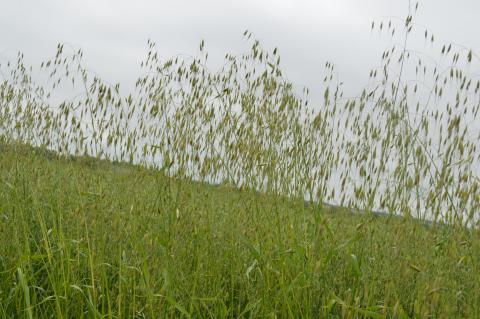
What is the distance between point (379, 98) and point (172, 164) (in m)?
1.09

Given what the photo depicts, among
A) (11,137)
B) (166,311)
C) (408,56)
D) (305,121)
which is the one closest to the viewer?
(166,311)

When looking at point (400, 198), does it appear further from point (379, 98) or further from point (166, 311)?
point (166, 311)

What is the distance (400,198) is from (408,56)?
74cm

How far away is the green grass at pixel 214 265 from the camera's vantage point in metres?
2.09

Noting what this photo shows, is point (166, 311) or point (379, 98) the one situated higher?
point (379, 98)

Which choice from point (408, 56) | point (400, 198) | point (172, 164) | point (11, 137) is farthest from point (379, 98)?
point (11, 137)

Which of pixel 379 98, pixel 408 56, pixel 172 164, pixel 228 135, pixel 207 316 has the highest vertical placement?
pixel 408 56

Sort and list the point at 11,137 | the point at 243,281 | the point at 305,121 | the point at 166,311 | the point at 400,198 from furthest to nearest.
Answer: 1. the point at 11,137
2. the point at 305,121
3. the point at 400,198
4. the point at 243,281
5. the point at 166,311

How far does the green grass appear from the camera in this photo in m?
2.09

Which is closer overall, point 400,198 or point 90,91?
point 400,198

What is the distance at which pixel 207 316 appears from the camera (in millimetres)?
2250

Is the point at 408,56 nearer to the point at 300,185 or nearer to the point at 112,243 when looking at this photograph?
the point at 300,185

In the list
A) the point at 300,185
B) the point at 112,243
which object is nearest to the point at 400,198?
the point at 300,185

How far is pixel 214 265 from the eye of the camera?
2449mm
